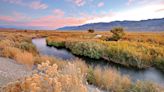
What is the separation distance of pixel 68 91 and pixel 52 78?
1.50 ft

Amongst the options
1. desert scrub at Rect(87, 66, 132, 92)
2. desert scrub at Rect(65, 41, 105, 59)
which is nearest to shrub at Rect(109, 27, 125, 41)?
desert scrub at Rect(65, 41, 105, 59)

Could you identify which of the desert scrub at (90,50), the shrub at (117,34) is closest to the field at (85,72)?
the desert scrub at (90,50)

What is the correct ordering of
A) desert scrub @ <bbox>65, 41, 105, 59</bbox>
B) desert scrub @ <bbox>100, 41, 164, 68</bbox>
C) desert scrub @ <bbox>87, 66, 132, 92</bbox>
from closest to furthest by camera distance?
desert scrub @ <bbox>87, 66, 132, 92</bbox>, desert scrub @ <bbox>100, 41, 164, 68</bbox>, desert scrub @ <bbox>65, 41, 105, 59</bbox>

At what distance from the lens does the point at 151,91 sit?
7.40 meters

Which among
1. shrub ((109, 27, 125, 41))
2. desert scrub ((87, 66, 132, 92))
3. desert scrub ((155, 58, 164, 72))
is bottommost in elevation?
desert scrub ((155, 58, 164, 72))

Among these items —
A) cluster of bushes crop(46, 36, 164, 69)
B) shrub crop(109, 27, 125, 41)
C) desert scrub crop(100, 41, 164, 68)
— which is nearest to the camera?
cluster of bushes crop(46, 36, 164, 69)

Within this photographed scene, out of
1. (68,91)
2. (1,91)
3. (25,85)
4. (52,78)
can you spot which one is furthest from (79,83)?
(1,91)

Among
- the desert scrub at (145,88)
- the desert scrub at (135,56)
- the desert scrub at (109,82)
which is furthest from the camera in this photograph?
the desert scrub at (135,56)

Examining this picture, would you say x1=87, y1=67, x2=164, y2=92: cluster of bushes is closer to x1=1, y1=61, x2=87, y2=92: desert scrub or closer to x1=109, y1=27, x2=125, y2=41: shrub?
x1=1, y1=61, x2=87, y2=92: desert scrub

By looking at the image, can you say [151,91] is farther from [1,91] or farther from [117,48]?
[117,48]

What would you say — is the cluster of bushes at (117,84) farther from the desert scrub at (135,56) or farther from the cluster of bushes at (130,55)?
the desert scrub at (135,56)

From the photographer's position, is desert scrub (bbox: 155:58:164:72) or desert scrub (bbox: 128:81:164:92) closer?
desert scrub (bbox: 128:81:164:92)

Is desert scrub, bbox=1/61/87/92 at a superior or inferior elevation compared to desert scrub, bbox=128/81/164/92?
superior

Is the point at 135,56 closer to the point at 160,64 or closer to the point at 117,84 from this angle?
the point at 160,64
